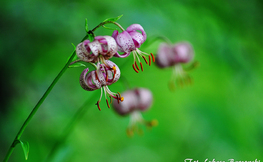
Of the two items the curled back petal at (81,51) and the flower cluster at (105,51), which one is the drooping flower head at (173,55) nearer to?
the flower cluster at (105,51)

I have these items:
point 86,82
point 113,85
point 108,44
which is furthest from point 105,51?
point 113,85

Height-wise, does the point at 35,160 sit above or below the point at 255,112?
below

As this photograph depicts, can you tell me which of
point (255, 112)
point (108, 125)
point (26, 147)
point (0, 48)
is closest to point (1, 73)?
point (0, 48)

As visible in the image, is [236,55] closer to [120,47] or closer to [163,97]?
[120,47]

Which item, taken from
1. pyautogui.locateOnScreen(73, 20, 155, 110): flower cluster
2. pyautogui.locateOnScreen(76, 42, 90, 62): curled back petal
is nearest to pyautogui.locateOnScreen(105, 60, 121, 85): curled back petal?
pyautogui.locateOnScreen(73, 20, 155, 110): flower cluster

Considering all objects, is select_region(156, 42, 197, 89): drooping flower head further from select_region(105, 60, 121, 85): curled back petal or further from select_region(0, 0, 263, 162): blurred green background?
select_region(105, 60, 121, 85): curled back petal

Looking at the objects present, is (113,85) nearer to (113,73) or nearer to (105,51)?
(113,73)
